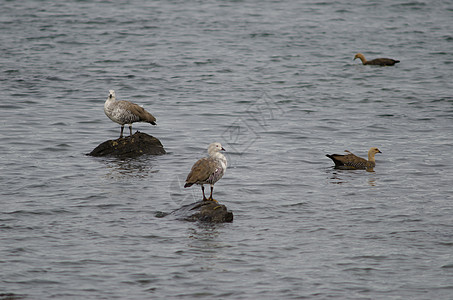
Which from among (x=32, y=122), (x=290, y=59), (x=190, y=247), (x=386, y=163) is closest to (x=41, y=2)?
(x=290, y=59)

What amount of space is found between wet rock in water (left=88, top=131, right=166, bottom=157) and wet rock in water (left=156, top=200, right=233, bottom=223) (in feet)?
18.1

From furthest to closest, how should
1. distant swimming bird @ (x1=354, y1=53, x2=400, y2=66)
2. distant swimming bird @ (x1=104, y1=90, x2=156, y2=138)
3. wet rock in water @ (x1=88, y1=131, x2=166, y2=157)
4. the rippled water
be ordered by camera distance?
1. distant swimming bird @ (x1=354, y1=53, x2=400, y2=66)
2. wet rock in water @ (x1=88, y1=131, x2=166, y2=157)
3. distant swimming bird @ (x1=104, y1=90, x2=156, y2=138)
4. the rippled water

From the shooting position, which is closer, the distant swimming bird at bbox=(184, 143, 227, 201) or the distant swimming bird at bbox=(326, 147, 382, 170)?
the distant swimming bird at bbox=(184, 143, 227, 201)

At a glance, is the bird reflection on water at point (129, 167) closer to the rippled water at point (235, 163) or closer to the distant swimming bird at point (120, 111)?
the rippled water at point (235, 163)

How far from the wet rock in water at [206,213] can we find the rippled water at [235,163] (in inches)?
9.3

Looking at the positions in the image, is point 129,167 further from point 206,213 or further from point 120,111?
point 206,213

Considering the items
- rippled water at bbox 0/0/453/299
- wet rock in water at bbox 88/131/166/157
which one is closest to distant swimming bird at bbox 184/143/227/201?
rippled water at bbox 0/0/453/299

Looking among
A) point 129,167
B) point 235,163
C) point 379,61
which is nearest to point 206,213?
point 129,167

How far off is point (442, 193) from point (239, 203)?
4.88 meters

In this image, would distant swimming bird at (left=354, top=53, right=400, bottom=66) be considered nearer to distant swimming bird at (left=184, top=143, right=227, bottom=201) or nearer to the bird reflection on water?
the bird reflection on water

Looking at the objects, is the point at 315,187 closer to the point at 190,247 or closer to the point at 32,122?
the point at 190,247

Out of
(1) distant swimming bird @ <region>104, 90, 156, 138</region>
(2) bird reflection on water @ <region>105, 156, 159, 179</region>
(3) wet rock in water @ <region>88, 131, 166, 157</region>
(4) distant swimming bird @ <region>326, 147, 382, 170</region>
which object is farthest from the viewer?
(3) wet rock in water @ <region>88, 131, 166, 157</region>

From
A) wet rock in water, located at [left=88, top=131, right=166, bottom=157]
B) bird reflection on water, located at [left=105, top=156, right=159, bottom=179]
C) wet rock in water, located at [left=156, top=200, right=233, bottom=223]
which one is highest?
wet rock in water, located at [left=156, top=200, right=233, bottom=223]

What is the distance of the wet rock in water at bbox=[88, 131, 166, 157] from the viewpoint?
19.0 m
